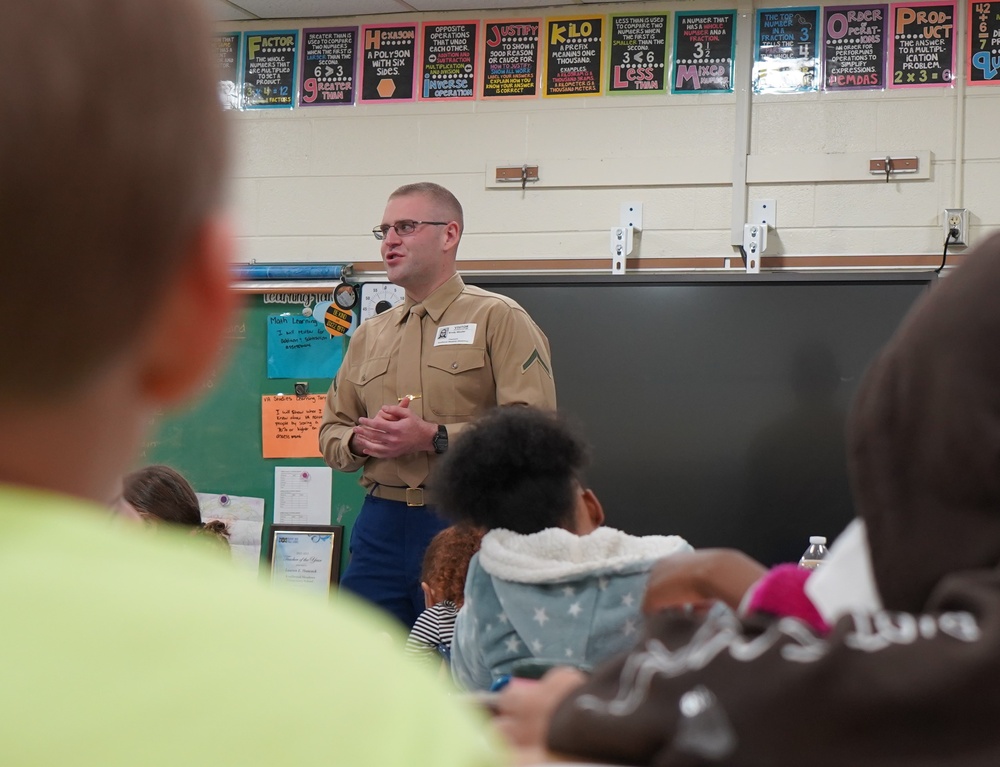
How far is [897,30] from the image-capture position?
4.55m

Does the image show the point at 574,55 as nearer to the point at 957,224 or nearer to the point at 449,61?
the point at 449,61

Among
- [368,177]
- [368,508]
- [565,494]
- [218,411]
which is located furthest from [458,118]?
[565,494]

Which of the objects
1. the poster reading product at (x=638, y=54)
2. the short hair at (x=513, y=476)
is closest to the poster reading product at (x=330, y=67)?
the poster reading product at (x=638, y=54)

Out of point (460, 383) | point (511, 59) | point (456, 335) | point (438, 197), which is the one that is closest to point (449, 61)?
point (511, 59)

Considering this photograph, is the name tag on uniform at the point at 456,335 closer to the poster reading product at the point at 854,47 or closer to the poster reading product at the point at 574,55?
the poster reading product at the point at 574,55

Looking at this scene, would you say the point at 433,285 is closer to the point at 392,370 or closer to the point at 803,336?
the point at 392,370

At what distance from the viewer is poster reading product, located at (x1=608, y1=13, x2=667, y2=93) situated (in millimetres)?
4715

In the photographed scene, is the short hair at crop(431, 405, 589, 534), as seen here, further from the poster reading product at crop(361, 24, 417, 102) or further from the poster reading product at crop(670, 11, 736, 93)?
the poster reading product at crop(361, 24, 417, 102)

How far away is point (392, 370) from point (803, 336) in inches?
65.9

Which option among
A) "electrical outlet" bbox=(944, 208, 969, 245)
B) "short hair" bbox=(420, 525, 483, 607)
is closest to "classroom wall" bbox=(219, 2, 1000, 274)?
"electrical outlet" bbox=(944, 208, 969, 245)

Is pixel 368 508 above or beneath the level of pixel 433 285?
beneath

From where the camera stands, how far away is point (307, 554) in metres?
4.73

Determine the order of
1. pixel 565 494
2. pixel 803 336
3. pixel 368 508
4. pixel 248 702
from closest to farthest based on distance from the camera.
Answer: pixel 248 702, pixel 565 494, pixel 368 508, pixel 803 336

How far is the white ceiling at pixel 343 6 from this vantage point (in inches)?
191
